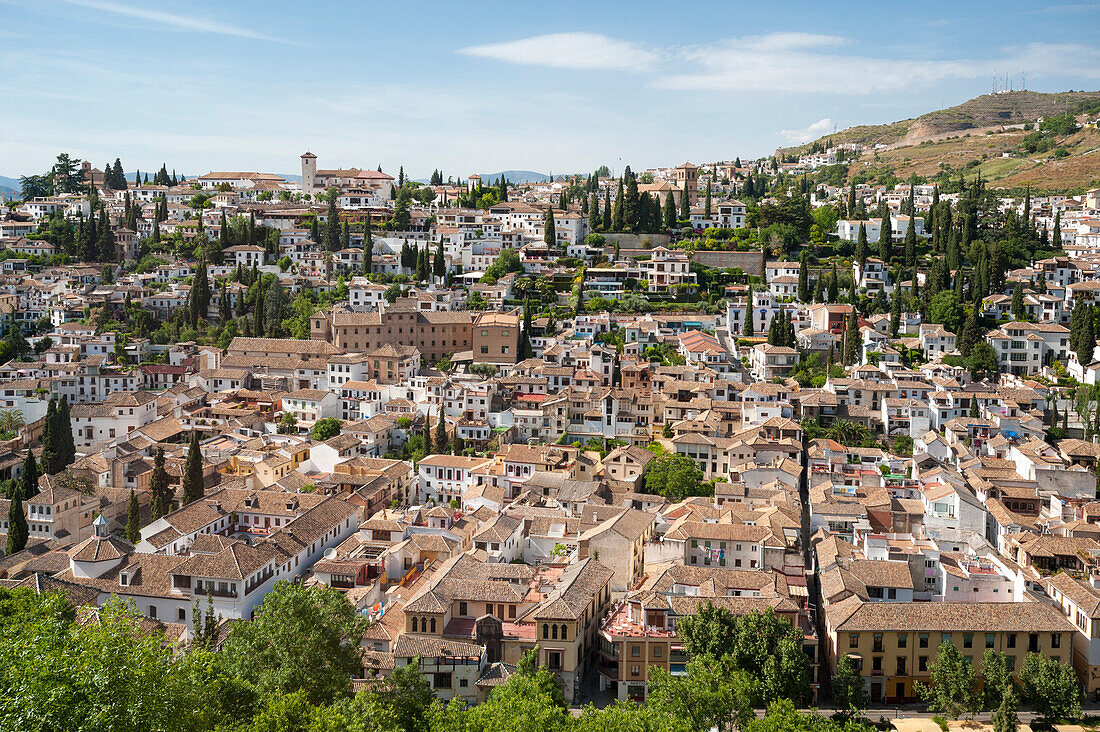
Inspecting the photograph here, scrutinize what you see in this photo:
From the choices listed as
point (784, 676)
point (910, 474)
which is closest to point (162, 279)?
point (910, 474)

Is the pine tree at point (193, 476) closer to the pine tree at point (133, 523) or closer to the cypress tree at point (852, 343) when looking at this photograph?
the pine tree at point (133, 523)

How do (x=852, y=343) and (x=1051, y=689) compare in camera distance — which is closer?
(x=1051, y=689)

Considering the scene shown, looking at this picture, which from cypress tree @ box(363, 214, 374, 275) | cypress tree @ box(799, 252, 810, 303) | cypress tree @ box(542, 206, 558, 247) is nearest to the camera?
cypress tree @ box(799, 252, 810, 303)

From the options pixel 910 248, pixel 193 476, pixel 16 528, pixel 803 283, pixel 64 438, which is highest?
pixel 910 248

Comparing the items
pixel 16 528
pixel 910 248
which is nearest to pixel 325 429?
pixel 16 528

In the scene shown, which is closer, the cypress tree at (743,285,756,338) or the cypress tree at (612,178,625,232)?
the cypress tree at (743,285,756,338)

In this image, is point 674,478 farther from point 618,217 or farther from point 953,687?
point 618,217

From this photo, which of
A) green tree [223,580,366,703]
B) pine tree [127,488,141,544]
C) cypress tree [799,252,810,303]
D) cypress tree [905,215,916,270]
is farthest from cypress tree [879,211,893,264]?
green tree [223,580,366,703]

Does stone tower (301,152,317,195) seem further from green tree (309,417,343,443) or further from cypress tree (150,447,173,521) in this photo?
cypress tree (150,447,173,521)
